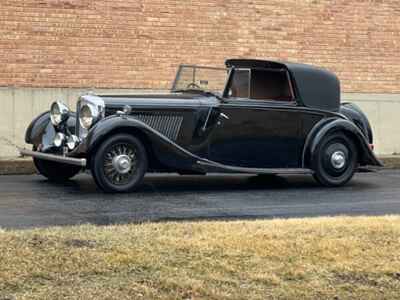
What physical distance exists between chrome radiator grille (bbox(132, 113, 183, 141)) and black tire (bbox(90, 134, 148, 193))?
402 mm

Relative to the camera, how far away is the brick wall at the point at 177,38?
1309 centimetres

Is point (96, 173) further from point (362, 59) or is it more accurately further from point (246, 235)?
point (362, 59)

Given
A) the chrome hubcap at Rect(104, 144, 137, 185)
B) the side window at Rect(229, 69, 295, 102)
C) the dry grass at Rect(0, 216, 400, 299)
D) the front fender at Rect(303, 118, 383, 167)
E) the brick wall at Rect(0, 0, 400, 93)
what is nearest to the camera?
the dry grass at Rect(0, 216, 400, 299)

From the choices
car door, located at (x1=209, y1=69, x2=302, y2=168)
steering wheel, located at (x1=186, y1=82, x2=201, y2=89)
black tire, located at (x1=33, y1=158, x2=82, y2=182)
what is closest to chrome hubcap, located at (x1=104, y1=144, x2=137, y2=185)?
car door, located at (x1=209, y1=69, x2=302, y2=168)

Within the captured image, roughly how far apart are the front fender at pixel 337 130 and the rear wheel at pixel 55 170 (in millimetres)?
3158

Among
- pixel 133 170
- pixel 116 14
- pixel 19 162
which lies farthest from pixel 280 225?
pixel 116 14

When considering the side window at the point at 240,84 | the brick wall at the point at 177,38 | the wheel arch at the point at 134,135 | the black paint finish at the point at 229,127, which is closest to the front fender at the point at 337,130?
the black paint finish at the point at 229,127

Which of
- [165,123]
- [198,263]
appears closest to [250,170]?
[165,123]

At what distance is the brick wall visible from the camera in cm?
1309

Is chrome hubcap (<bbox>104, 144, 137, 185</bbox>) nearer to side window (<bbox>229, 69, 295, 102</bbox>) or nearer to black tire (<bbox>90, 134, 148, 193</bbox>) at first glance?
black tire (<bbox>90, 134, 148, 193</bbox>)

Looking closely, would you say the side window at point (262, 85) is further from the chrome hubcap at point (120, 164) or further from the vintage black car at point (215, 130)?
the chrome hubcap at point (120, 164)

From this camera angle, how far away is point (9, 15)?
42.3 ft

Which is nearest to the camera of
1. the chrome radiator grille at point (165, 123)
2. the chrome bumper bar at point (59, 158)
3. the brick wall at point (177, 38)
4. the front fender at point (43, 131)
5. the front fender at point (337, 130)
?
the chrome bumper bar at point (59, 158)

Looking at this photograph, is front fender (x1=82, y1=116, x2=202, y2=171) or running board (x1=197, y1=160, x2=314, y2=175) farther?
running board (x1=197, y1=160, x2=314, y2=175)
